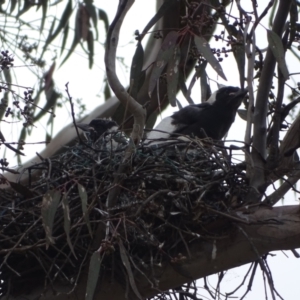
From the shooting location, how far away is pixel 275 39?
2.19m

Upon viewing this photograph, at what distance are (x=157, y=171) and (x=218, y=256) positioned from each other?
12.6 inches

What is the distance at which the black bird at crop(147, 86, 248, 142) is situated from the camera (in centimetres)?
315

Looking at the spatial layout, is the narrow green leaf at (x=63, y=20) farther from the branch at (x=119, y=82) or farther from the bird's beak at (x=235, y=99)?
the branch at (x=119, y=82)

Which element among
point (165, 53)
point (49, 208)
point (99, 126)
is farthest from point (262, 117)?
point (99, 126)

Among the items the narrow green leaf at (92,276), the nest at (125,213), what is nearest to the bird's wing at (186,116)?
the nest at (125,213)

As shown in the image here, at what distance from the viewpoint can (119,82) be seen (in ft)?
6.79

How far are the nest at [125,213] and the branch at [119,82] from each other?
7 cm

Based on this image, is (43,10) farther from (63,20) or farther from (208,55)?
(208,55)

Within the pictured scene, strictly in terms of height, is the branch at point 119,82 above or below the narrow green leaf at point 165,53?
below

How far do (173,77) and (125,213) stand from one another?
1.50 ft

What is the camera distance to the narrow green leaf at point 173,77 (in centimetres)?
228

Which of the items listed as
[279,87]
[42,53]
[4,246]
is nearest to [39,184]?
[4,246]

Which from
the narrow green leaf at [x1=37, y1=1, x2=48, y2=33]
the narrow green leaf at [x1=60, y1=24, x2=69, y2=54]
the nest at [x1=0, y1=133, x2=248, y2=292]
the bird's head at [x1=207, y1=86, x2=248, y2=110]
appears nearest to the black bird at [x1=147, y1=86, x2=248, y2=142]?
the bird's head at [x1=207, y1=86, x2=248, y2=110]

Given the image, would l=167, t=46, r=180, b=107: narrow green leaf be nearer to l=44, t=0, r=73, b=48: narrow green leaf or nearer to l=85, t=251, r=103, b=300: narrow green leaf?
l=85, t=251, r=103, b=300: narrow green leaf
